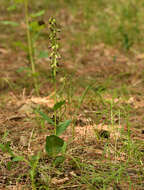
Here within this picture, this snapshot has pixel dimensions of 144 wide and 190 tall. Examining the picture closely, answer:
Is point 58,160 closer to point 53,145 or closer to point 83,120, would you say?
point 53,145

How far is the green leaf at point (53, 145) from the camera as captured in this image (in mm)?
1871

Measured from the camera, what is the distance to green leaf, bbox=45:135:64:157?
1.87 m

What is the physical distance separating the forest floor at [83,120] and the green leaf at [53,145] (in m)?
0.08

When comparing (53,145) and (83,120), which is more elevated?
(83,120)

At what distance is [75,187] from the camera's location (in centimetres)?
177

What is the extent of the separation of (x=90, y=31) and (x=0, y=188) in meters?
3.76

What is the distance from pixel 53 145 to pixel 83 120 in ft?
2.39

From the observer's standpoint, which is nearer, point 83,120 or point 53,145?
point 53,145

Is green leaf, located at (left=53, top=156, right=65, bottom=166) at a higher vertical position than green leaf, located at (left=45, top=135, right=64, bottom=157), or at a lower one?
lower

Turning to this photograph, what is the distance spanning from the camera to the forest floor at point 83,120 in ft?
5.98

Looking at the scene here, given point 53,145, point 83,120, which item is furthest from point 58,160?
point 83,120

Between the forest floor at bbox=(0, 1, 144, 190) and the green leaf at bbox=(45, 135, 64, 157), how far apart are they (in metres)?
0.08

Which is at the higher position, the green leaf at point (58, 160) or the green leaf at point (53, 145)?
the green leaf at point (53, 145)

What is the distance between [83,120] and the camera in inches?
102
